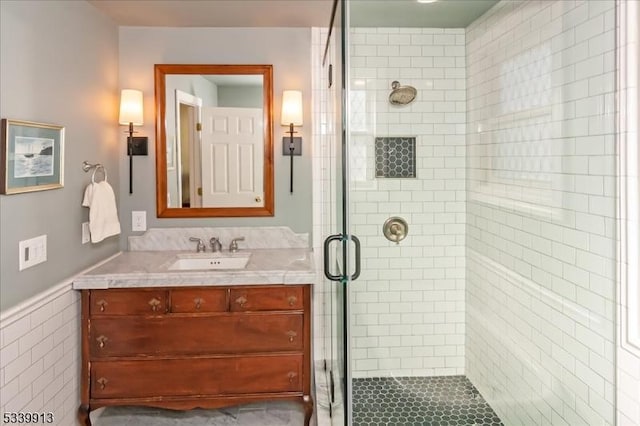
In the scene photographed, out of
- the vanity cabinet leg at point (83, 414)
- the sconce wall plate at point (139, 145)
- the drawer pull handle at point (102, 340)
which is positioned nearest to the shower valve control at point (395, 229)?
the drawer pull handle at point (102, 340)

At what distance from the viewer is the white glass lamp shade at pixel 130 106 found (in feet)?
8.89

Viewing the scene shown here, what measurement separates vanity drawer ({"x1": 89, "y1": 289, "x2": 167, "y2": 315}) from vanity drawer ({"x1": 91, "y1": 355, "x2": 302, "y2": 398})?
255 mm

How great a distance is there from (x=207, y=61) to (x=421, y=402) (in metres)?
2.30

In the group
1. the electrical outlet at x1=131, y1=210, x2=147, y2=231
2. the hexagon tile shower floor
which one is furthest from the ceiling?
the hexagon tile shower floor

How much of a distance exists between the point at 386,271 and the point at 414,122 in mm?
763

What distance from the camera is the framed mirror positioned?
2830 mm

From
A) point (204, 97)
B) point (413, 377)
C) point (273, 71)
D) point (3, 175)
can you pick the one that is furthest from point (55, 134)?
point (413, 377)

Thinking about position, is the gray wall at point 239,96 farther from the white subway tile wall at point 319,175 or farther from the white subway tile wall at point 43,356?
the white subway tile wall at point 43,356

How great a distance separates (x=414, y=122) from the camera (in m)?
2.30

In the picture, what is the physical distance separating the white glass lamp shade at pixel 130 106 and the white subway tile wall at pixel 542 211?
189 centimetres

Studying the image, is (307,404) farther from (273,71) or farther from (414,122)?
(273,71)

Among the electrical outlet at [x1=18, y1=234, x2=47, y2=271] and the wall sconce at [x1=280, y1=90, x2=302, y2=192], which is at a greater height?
the wall sconce at [x1=280, y1=90, x2=302, y2=192]

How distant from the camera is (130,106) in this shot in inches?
107

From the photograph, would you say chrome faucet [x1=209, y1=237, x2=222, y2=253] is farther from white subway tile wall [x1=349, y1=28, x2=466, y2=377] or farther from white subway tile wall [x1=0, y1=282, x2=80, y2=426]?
white subway tile wall [x1=349, y1=28, x2=466, y2=377]
